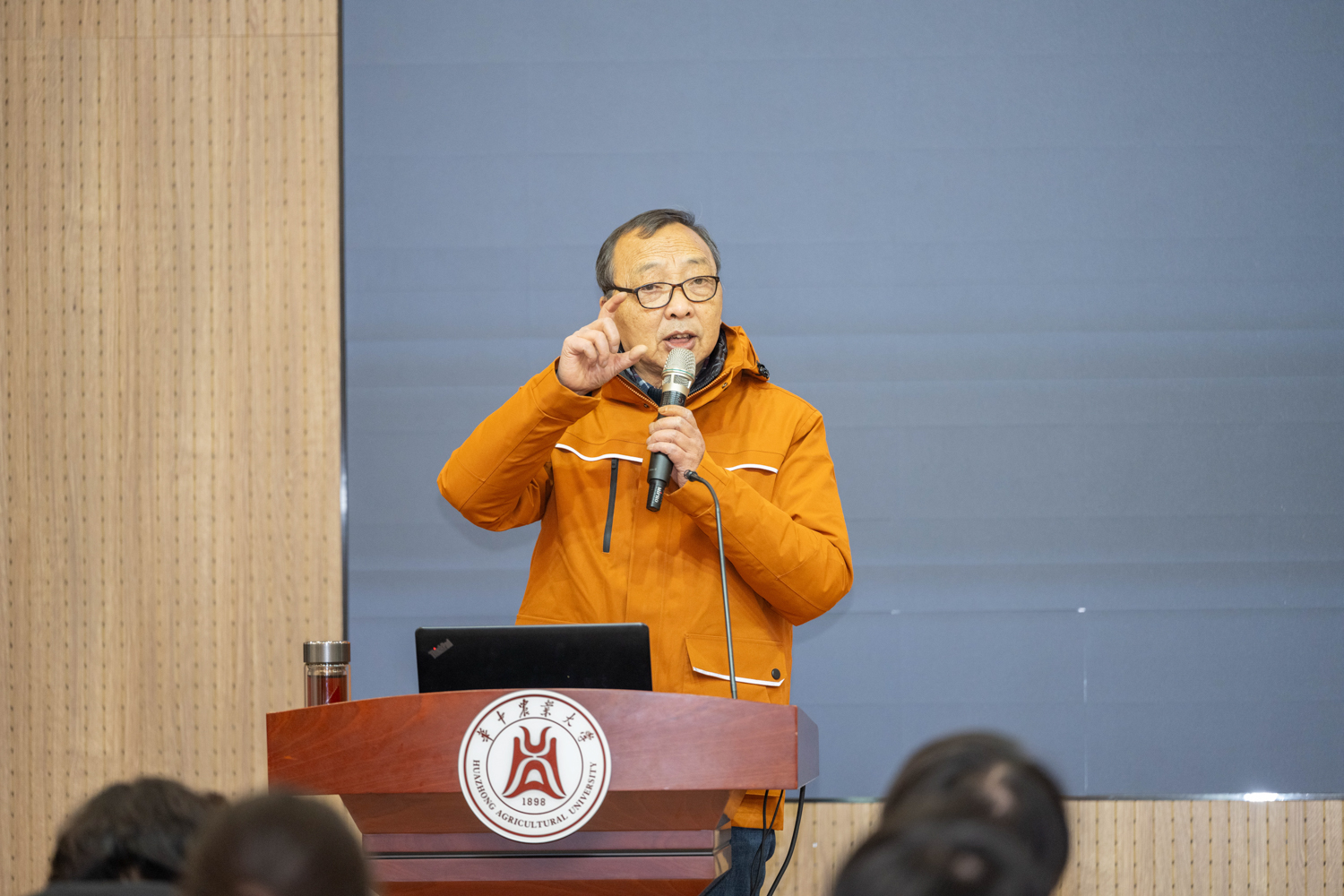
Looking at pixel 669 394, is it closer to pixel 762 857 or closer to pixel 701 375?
pixel 701 375

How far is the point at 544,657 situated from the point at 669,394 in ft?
1.86

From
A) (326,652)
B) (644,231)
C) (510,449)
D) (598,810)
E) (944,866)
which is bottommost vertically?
(598,810)

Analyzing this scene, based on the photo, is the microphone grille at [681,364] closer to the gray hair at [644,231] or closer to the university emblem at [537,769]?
the gray hair at [644,231]

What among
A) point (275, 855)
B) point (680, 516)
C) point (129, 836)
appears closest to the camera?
point (275, 855)

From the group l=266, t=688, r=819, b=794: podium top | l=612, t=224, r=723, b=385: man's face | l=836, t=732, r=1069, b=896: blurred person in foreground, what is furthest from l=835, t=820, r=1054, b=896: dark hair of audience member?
l=612, t=224, r=723, b=385: man's face

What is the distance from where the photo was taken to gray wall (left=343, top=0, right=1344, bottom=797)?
9.86ft

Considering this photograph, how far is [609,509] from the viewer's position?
2236mm

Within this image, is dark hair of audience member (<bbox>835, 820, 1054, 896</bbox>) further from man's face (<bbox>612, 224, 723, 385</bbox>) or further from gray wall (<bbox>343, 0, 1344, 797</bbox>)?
gray wall (<bbox>343, 0, 1344, 797</bbox>)

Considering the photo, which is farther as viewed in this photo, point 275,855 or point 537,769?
point 537,769

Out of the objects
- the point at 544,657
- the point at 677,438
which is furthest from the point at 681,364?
the point at 544,657

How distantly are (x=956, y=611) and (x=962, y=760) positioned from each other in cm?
235

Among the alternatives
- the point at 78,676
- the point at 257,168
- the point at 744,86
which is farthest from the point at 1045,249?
the point at 78,676

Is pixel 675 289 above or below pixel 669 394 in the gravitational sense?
above

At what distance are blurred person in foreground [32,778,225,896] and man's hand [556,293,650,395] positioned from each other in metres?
1.08
